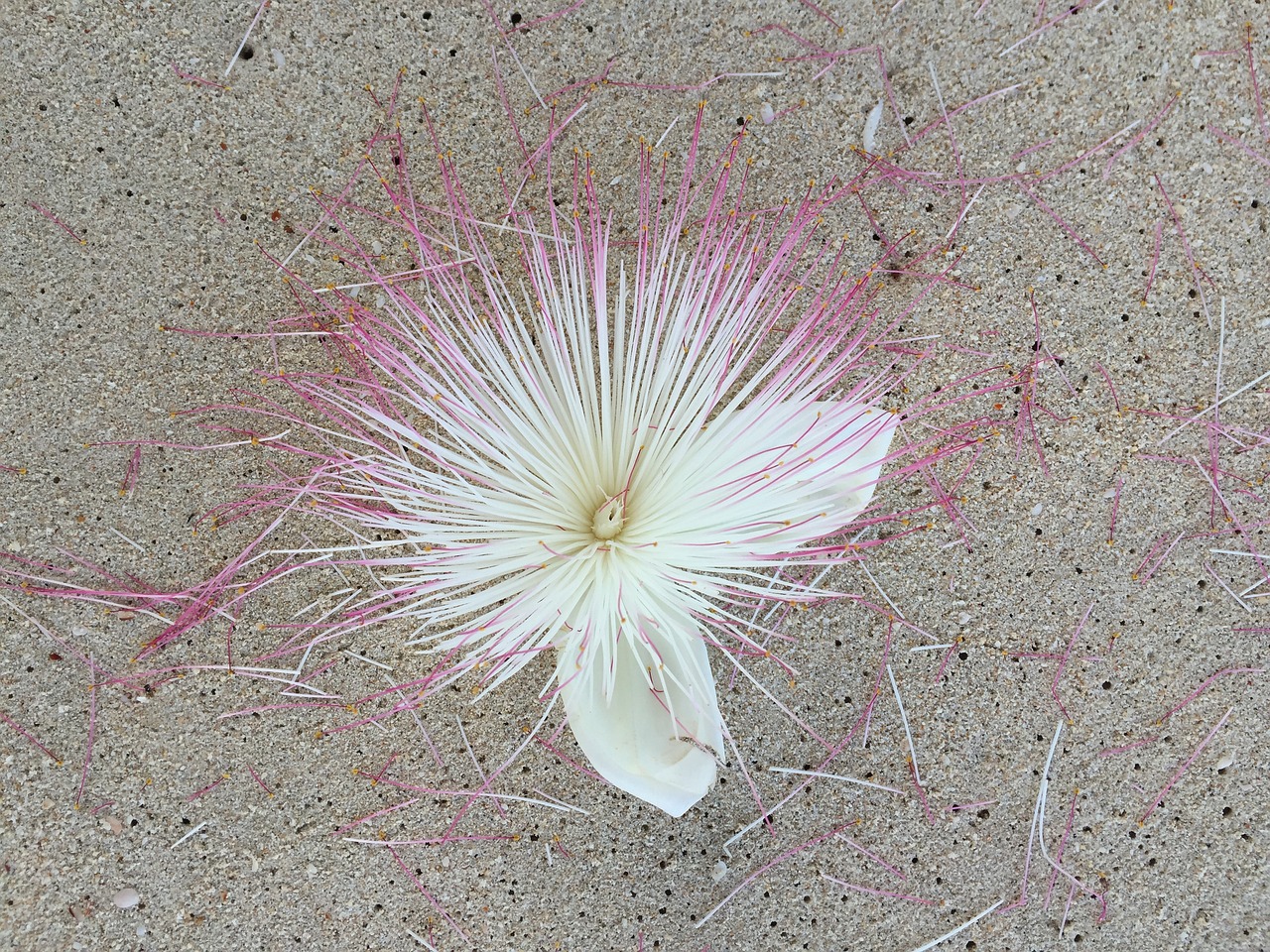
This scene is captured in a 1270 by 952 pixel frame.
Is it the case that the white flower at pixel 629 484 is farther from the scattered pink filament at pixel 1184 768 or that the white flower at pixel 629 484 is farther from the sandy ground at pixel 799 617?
the scattered pink filament at pixel 1184 768

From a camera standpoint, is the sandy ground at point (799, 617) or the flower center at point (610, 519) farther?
the sandy ground at point (799, 617)

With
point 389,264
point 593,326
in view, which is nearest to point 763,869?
point 593,326

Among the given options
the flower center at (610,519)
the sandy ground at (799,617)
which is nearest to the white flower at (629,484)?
the flower center at (610,519)

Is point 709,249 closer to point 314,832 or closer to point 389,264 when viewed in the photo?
point 389,264

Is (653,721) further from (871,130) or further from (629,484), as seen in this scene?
(871,130)

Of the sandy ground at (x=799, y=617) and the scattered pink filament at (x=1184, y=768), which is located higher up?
the sandy ground at (x=799, y=617)

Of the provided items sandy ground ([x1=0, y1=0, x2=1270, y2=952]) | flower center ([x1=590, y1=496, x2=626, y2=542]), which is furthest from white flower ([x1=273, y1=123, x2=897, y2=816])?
sandy ground ([x1=0, y1=0, x2=1270, y2=952])
